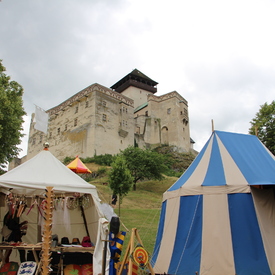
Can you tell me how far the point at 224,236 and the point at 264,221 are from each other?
945mm

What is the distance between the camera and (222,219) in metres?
5.59

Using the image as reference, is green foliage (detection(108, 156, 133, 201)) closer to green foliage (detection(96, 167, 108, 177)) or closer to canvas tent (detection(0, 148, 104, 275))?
canvas tent (detection(0, 148, 104, 275))

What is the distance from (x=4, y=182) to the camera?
5617 mm

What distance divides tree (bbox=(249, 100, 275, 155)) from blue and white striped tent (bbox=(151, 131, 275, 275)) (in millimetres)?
14769

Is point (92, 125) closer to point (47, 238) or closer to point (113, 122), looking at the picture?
point (113, 122)

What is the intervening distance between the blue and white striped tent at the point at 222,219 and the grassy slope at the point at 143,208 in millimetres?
1413

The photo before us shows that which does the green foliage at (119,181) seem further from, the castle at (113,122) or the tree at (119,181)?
the castle at (113,122)

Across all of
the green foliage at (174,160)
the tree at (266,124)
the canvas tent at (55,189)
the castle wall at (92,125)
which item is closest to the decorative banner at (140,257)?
the canvas tent at (55,189)

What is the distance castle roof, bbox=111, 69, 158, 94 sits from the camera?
5025cm

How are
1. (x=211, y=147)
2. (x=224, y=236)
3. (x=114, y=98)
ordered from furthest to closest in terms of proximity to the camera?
(x=114, y=98)
(x=211, y=147)
(x=224, y=236)

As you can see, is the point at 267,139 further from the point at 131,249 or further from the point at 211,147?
the point at 131,249

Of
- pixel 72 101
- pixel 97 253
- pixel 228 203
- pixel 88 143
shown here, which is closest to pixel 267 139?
pixel 228 203

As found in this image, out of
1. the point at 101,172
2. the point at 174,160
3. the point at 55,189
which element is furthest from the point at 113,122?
the point at 55,189

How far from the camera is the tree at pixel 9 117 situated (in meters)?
13.9
